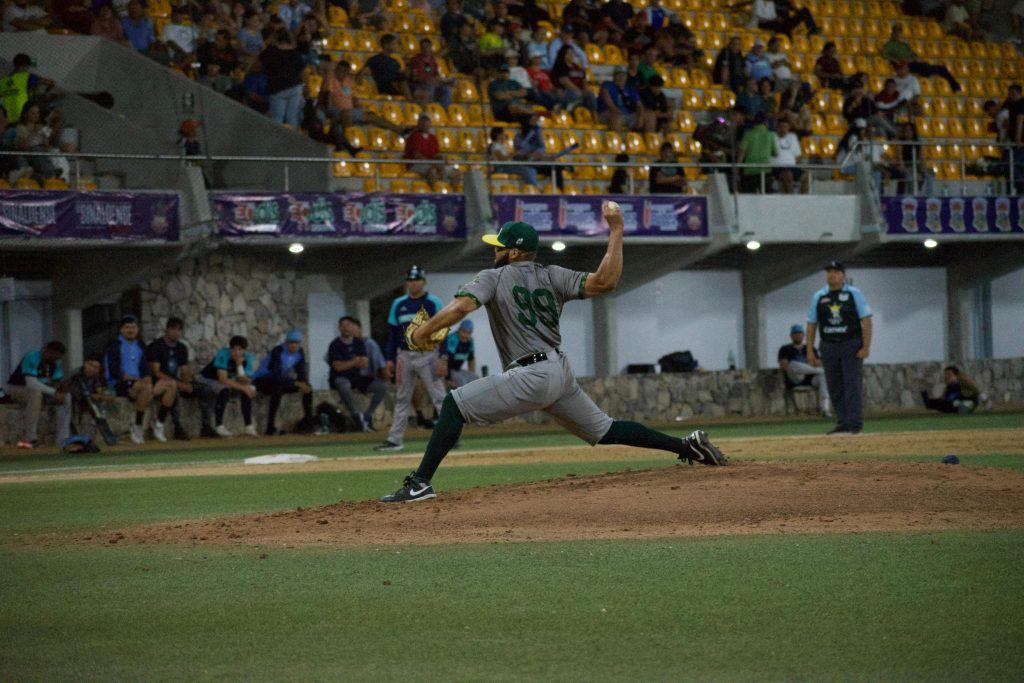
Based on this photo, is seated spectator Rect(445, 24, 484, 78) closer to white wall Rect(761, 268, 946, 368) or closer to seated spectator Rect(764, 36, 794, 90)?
seated spectator Rect(764, 36, 794, 90)

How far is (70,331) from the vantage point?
2211 cm

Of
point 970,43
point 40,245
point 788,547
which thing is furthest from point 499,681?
point 970,43

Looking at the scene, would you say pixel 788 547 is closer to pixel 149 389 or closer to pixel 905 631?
pixel 905 631

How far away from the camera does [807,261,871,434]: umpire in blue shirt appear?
16.9 meters

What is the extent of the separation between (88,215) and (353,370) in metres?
4.88

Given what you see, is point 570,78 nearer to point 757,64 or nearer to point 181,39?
point 757,64

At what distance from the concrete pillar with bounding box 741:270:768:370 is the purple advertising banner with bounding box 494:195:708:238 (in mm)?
3803

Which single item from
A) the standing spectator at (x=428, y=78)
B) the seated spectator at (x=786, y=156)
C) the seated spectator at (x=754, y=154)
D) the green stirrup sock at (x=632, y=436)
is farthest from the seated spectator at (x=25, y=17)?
the green stirrup sock at (x=632, y=436)

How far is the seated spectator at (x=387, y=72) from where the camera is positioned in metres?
25.6

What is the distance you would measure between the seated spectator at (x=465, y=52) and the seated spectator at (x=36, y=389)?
9856 millimetres

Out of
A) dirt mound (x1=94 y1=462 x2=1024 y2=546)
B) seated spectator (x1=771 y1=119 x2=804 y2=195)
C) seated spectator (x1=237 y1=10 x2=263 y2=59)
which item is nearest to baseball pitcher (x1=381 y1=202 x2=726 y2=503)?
dirt mound (x1=94 y1=462 x2=1024 y2=546)

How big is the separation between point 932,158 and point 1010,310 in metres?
A: 4.46

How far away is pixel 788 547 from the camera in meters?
7.54

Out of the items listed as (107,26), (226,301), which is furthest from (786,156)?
(107,26)
